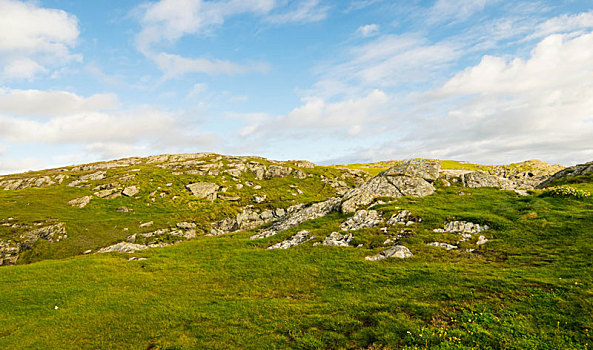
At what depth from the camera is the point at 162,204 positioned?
75.2m

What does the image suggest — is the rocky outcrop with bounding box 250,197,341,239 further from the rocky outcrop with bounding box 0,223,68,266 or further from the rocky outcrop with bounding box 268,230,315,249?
the rocky outcrop with bounding box 0,223,68,266

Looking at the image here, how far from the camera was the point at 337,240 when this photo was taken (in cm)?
3175

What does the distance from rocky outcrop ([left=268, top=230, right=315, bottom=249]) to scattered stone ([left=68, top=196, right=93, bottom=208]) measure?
213ft

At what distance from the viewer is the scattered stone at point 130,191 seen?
3081 inches

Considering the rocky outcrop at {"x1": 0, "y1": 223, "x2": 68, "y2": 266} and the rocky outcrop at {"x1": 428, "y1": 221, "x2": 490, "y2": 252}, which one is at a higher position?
the rocky outcrop at {"x1": 428, "y1": 221, "x2": 490, "y2": 252}

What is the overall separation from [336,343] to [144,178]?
94.2 metres

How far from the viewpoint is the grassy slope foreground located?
13680 mm

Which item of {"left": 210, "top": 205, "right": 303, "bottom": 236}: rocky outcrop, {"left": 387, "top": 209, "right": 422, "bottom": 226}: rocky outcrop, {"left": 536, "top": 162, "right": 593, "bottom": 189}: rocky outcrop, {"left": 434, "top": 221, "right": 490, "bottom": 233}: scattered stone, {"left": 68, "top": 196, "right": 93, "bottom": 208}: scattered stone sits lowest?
{"left": 210, "top": 205, "right": 303, "bottom": 236}: rocky outcrop

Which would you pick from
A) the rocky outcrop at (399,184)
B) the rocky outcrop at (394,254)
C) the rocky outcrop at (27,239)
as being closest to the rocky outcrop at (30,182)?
the rocky outcrop at (27,239)

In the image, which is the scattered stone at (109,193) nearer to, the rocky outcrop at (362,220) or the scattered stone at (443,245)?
the rocky outcrop at (362,220)

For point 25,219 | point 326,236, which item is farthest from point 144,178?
point 326,236

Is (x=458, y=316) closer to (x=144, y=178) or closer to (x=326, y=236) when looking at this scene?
(x=326, y=236)

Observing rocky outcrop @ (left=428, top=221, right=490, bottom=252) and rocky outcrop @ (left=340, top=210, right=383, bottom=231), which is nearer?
rocky outcrop @ (left=428, top=221, right=490, bottom=252)

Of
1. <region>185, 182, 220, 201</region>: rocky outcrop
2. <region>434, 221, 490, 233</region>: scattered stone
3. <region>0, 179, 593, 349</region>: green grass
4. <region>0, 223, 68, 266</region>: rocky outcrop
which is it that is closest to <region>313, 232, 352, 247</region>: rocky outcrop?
<region>0, 179, 593, 349</region>: green grass
